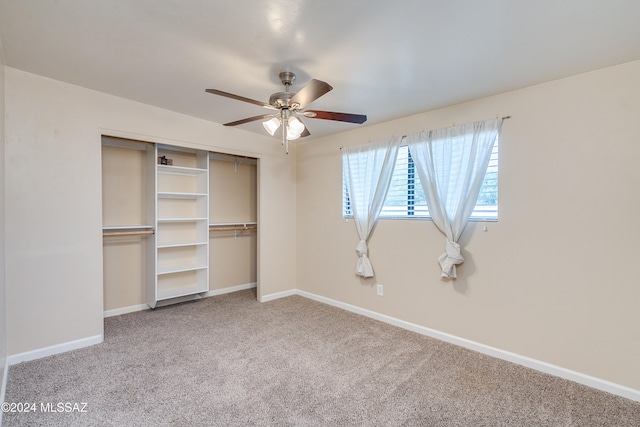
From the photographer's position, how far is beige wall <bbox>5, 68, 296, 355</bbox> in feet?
8.19

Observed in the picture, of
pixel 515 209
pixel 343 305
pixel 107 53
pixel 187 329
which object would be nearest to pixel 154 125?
pixel 107 53

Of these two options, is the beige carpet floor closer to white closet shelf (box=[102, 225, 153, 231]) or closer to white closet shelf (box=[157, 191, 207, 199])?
white closet shelf (box=[102, 225, 153, 231])

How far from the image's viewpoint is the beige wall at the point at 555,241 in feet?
7.01

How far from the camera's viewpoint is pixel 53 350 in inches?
105

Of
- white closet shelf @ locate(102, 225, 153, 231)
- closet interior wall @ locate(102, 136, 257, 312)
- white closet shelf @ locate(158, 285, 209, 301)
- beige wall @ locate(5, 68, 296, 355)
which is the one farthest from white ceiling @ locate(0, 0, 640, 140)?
white closet shelf @ locate(158, 285, 209, 301)

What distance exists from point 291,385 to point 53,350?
2263mm

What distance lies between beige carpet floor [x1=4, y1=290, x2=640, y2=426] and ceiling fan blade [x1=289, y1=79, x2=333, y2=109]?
2124mm

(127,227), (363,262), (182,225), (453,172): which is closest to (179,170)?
(182,225)

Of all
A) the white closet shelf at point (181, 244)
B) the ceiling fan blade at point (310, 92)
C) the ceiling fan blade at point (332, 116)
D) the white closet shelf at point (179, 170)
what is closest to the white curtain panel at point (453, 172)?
the ceiling fan blade at point (332, 116)

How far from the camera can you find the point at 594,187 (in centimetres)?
224

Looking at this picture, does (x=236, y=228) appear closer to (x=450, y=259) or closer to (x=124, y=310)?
(x=124, y=310)

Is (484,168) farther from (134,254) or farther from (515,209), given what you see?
(134,254)

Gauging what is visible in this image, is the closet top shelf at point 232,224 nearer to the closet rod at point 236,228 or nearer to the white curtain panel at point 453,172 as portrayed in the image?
the closet rod at point 236,228

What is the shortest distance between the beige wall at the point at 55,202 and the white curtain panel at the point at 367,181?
2435 millimetres
